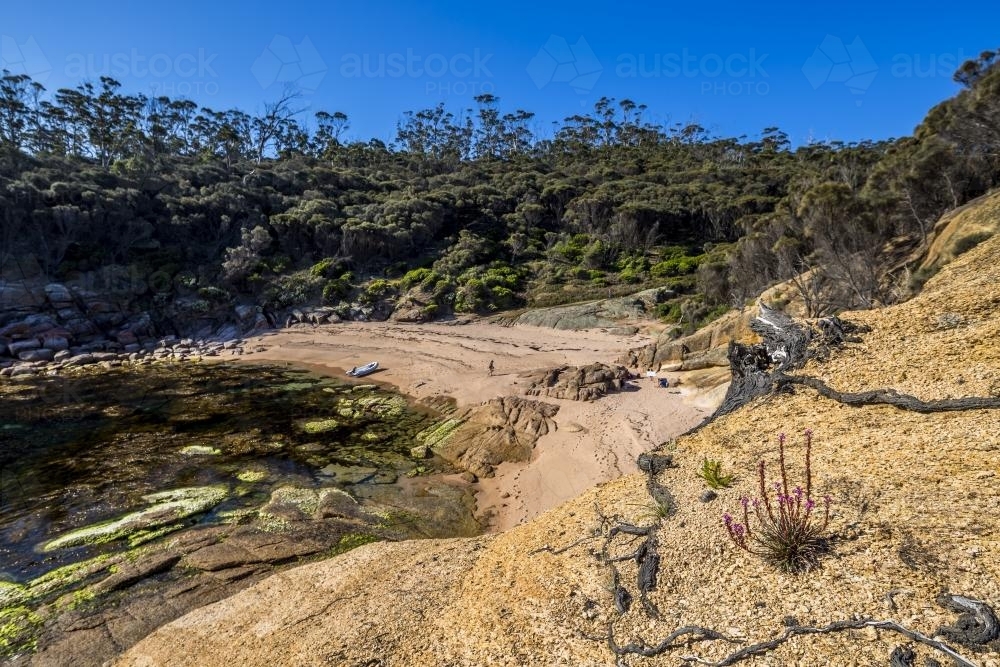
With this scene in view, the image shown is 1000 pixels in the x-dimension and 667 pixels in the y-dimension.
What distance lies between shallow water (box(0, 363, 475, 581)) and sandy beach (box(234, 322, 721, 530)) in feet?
5.92

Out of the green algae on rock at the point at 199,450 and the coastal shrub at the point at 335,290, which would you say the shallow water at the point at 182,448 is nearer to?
the green algae on rock at the point at 199,450

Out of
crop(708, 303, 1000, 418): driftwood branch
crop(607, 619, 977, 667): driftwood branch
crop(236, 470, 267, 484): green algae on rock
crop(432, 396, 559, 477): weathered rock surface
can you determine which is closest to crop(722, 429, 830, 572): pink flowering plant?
crop(607, 619, 977, 667): driftwood branch

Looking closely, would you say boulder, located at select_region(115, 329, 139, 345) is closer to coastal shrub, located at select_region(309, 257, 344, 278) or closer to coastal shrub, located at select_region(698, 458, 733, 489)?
coastal shrub, located at select_region(309, 257, 344, 278)

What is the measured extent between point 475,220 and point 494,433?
4020 centimetres

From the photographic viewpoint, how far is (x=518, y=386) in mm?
19016

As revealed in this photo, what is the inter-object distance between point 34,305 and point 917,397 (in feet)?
159

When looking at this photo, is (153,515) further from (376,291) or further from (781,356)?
(376,291)

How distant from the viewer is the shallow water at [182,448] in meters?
10.9

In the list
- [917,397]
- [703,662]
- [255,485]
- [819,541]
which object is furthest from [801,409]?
[255,485]

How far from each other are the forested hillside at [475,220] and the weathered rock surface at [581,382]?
714 cm

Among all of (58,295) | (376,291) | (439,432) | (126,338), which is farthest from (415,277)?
(58,295)

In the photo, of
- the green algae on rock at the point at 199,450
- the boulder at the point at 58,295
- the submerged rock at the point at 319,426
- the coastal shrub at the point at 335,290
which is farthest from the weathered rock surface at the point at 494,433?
the boulder at the point at 58,295

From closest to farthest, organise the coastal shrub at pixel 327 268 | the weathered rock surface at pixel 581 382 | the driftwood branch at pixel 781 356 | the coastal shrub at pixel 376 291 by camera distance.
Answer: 1. the driftwood branch at pixel 781 356
2. the weathered rock surface at pixel 581 382
3. the coastal shrub at pixel 376 291
4. the coastal shrub at pixel 327 268

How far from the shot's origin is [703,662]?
11.8 ft
